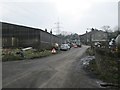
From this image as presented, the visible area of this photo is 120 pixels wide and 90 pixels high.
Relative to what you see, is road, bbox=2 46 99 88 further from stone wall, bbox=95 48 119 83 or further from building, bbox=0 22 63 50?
building, bbox=0 22 63 50

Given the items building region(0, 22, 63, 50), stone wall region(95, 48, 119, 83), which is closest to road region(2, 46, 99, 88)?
stone wall region(95, 48, 119, 83)

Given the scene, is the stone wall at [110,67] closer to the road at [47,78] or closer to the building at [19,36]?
the road at [47,78]

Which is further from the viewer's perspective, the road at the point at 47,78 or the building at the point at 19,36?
the building at the point at 19,36

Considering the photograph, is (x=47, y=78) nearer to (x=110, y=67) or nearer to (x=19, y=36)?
(x=110, y=67)

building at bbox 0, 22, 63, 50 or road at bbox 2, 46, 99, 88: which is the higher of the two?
building at bbox 0, 22, 63, 50

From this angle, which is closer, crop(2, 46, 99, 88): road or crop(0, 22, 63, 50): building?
crop(2, 46, 99, 88): road

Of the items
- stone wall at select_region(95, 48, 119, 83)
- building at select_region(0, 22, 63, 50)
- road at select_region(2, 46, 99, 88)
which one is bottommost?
road at select_region(2, 46, 99, 88)

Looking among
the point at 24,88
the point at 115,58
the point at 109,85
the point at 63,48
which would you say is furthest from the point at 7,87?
the point at 63,48

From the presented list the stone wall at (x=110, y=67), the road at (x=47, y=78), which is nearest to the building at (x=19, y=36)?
the road at (x=47, y=78)

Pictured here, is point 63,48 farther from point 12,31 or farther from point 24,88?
point 24,88

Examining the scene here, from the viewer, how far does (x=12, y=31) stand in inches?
1930

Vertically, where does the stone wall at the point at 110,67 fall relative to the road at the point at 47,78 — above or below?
above

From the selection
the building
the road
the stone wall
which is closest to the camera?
the road

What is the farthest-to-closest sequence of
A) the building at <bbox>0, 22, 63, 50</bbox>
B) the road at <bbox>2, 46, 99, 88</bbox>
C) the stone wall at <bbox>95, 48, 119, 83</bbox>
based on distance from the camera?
the building at <bbox>0, 22, 63, 50</bbox> < the stone wall at <bbox>95, 48, 119, 83</bbox> < the road at <bbox>2, 46, 99, 88</bbox>
